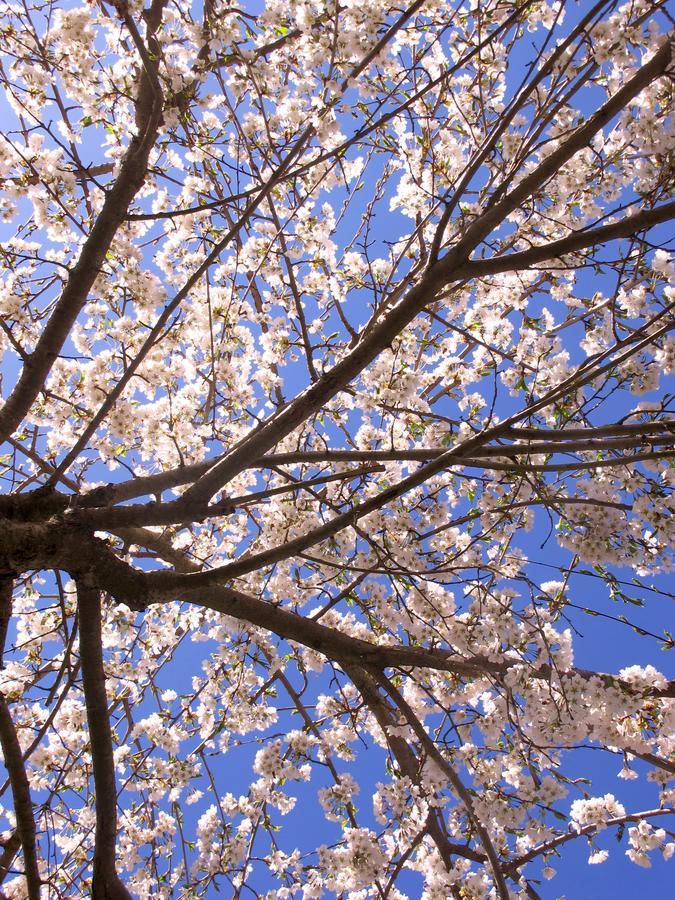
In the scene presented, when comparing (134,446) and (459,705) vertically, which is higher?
(134,446)

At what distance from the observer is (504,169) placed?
125 inches

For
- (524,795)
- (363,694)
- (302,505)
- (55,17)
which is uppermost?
(55,17)

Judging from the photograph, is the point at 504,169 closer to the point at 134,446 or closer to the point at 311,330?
the point at 311,330

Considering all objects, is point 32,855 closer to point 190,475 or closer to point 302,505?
point 190,475

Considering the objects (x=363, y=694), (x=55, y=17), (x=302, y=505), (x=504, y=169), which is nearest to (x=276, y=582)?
(x=302, y=505)

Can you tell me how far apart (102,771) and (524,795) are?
2.35m

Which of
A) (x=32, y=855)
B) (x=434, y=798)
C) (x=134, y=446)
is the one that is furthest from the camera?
(x=134, y=446)

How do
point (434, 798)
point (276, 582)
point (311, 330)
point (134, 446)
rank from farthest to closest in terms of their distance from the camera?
point (311, 330), point (134, 446), point (276, 582), point (434, 798)

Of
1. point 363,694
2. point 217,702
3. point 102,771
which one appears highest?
point 217,702

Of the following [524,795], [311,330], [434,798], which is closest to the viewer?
[524,795]

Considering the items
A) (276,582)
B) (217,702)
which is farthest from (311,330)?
(217,702)

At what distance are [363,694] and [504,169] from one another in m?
3.12

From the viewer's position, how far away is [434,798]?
3.79m

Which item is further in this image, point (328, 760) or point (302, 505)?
point (328, 760)
